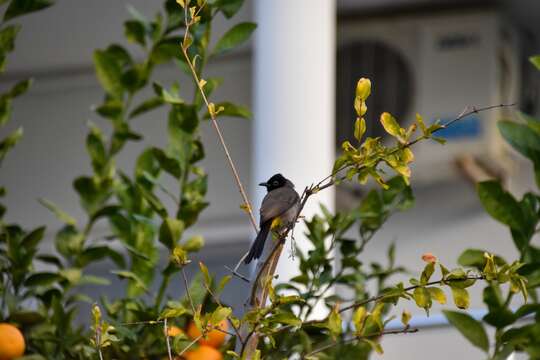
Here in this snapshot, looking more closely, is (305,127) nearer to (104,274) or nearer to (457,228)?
(104,274)

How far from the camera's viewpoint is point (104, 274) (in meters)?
4.48

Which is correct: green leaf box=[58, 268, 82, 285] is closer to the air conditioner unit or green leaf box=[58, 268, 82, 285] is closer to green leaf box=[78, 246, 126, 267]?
green leaf box=[78, 246, 126, 267]

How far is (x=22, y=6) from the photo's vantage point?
1566mm

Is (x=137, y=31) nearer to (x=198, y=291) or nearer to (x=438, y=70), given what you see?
(x=198, y=291)

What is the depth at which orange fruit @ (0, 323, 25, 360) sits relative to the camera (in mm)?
1320

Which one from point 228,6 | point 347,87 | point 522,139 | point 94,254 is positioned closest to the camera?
point 522,139

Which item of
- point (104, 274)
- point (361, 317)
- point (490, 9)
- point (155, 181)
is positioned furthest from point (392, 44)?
point (361, 317)

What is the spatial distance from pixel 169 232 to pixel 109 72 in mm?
383

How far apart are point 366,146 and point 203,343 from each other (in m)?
0.46

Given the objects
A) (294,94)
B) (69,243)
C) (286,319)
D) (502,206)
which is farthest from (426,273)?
(294,94)

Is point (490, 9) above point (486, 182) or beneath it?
above

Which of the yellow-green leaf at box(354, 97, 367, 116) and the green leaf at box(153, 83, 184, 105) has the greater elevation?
the green leaf at box(153, 83, 184, 105)

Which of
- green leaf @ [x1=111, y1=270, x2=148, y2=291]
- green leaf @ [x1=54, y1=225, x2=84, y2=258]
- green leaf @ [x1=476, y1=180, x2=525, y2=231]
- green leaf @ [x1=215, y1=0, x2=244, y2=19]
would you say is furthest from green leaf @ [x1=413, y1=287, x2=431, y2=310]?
green leaf @ [x1=54, y1=225, x2=84, y2=258]

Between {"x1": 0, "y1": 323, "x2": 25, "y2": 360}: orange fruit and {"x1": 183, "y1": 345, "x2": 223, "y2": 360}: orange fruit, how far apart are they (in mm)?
197
